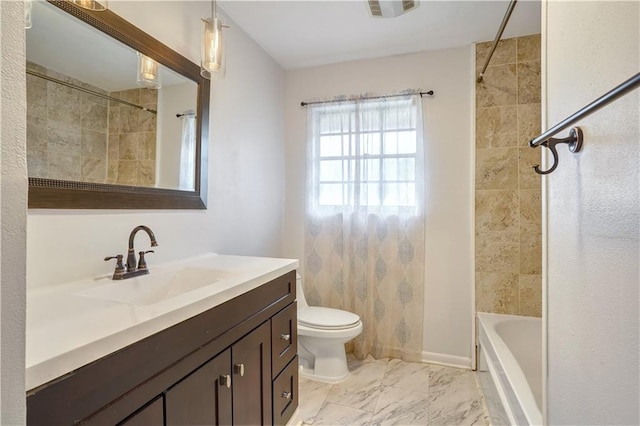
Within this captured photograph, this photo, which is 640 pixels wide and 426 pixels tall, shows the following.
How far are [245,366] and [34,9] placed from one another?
4.79 ft

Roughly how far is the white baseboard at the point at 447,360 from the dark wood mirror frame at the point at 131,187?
204 centimetres

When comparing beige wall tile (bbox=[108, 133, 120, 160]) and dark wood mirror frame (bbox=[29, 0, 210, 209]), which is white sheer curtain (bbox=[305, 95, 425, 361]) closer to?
dark wood mirror frame (bbox=[29, 0, 210, 209])

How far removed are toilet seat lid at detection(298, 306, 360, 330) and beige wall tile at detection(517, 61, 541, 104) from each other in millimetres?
1989

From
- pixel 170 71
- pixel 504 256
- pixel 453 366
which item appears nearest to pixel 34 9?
pixel 170 71

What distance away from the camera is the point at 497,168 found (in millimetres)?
2271

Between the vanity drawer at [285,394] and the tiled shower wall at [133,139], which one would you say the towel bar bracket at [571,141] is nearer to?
the vanity drawer at [285,394]

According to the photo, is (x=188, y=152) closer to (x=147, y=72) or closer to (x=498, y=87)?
(x=147, y=72)

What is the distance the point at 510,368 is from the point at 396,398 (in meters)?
0.74

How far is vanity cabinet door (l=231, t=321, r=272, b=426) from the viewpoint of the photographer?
3.76 ft

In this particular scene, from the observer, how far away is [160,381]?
0.82 m

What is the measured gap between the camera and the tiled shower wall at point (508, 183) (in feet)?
7.26

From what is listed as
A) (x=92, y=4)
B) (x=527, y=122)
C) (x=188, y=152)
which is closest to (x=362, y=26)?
(x=527, y=122)

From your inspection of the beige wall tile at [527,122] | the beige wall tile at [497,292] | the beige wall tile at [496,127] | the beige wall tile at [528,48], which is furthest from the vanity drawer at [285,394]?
the beige wall tile at [528,48]

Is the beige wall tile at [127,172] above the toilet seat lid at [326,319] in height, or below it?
above
